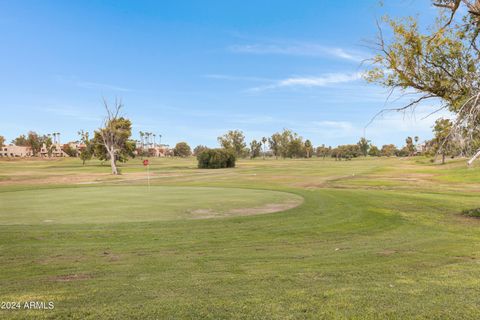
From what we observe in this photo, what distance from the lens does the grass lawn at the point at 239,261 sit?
16.5 ft

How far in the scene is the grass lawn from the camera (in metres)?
5.03

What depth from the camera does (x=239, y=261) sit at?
8.20 m

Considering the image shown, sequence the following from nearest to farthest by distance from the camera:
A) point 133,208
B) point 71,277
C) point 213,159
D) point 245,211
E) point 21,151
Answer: point 71,277 < point 245,211 < point 133,208 < point 213,159 < point 21,151

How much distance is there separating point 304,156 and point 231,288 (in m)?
179

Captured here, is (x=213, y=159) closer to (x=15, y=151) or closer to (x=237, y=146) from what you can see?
(x=237, y=146)

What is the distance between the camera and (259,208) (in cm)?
1587

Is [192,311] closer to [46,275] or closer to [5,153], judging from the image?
[46,275]

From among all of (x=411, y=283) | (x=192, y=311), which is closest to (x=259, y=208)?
(x=411, y=283)

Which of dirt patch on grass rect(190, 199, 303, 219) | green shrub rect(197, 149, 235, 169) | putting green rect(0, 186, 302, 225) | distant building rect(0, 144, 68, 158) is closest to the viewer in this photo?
putting green rect(0, 186, 302, 225)

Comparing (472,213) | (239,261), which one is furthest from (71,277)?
(472,213)

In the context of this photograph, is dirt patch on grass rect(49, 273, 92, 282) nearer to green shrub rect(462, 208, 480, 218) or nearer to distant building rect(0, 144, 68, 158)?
green shrub rect(462, 208, 480, 218)

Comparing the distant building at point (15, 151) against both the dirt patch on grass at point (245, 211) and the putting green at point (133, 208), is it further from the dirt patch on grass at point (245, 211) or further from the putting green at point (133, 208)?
the dirt patch on grass at point (245, 211)

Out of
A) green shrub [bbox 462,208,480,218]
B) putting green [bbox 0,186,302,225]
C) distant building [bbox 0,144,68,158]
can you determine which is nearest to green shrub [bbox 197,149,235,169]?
putting green [bbox 0,186,302,225]

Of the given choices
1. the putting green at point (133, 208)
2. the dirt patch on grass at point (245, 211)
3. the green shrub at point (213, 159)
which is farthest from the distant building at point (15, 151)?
the dirt patch on grass at point (245, 211)
